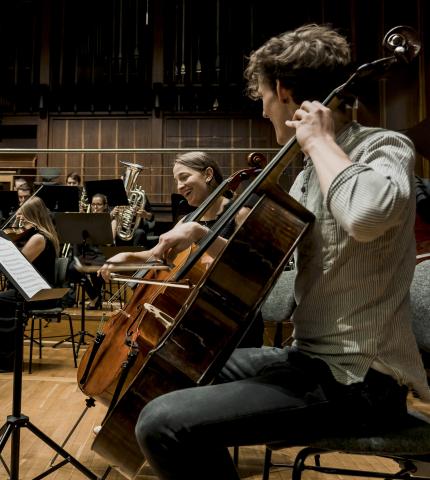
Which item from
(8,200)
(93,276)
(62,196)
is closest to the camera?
(62,196)

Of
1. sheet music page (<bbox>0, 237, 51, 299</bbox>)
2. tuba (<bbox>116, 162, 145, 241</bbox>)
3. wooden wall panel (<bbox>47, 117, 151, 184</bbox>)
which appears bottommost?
sheet music page (<bbox>0, 237, 51, 299</bbox>)

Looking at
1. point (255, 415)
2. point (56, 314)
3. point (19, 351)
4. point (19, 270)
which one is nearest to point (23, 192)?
point (56, 314)

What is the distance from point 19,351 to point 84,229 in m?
2.42

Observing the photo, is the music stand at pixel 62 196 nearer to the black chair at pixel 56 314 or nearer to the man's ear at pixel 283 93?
the black chair at pixel 56 314

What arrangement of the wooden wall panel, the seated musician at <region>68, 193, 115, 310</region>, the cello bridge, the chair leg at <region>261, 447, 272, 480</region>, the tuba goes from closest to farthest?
the chair leg at <region>261, 447, 272, 480</region>
the cello bridge
the seated musician at <region>68, 193, 115, 310</region>
the tuba
the wooden wall panel

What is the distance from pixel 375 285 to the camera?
1.06 metres

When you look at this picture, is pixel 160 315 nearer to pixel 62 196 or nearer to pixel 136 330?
pixel 136 330

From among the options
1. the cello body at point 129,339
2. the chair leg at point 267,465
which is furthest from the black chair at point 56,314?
the chair leg at point 267,465

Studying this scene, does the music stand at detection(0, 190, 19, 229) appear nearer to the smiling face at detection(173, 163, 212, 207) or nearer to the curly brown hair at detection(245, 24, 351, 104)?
the smiling face at detection(173, 163, 212, 207)

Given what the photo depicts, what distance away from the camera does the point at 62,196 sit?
536 centimetres

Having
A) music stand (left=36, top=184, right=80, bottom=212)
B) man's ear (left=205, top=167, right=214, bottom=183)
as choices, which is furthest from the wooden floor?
music stand (left=36, top=184, right=80, bottom=212)

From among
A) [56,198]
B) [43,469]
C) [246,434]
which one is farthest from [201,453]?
[56,198]

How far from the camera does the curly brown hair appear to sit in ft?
3.87

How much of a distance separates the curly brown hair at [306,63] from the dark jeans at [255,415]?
1.96 feet
